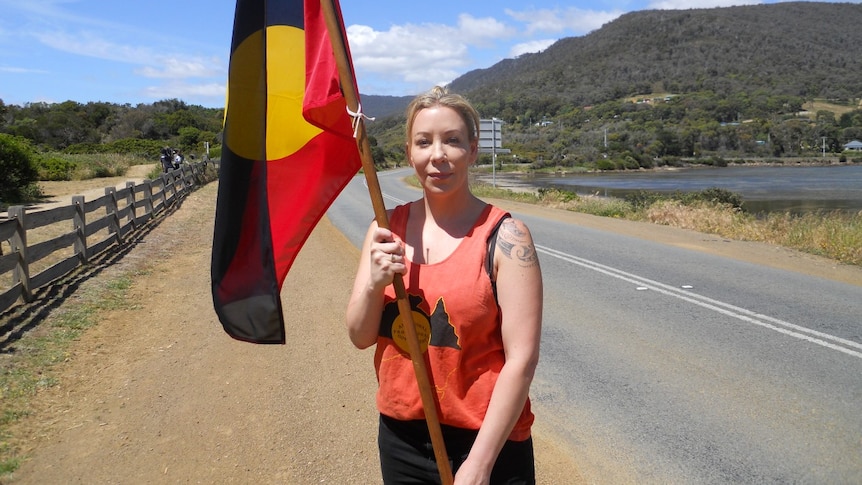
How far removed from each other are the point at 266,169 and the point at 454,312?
37.0 inches

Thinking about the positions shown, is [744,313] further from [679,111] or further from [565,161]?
[679,111]

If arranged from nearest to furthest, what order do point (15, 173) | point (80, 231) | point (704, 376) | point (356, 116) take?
point (356, 116), point (704, 376), point (80, 231), point (15, 173)

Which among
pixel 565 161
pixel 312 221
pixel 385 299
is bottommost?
pixel 565 161

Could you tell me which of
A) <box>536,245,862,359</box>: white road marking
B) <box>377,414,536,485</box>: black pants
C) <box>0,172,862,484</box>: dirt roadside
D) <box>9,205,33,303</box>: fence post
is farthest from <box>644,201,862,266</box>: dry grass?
<box>9,205,33,303</box>: fence post

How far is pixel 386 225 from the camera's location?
1.84 m

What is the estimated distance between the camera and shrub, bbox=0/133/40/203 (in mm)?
21438

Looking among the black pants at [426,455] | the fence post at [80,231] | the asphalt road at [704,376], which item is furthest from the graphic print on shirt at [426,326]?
the fence post at [80,231]

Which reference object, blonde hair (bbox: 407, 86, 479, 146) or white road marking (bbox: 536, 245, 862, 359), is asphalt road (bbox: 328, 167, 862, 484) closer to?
white road marking (bbox: 536, 245, 862, 359)

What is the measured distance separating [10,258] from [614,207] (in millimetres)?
17696

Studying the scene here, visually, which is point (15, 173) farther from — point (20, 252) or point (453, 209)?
point (453, 209)

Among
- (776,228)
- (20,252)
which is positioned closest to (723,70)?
(776,228)

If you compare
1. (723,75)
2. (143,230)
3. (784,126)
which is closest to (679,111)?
(784,126)

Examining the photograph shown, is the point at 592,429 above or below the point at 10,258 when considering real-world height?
below

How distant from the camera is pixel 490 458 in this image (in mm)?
1719
